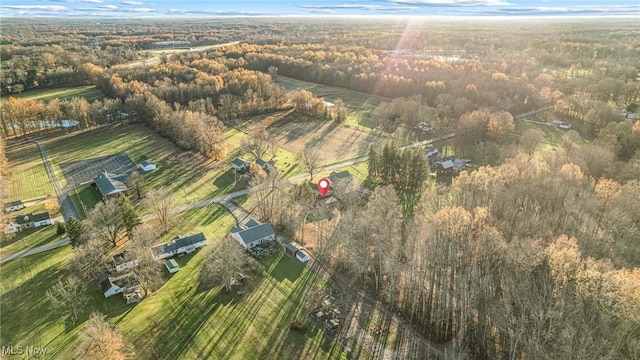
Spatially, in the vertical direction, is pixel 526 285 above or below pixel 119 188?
above

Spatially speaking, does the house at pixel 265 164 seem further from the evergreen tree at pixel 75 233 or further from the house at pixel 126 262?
the evergreen tree at pixel 75 233

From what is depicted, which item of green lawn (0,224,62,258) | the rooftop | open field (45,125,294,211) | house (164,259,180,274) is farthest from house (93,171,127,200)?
house (164,259,180,274)

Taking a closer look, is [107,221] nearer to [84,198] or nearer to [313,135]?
[84,198]

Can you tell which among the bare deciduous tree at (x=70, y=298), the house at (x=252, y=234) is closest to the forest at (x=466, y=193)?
the house at (x=252, y=234)

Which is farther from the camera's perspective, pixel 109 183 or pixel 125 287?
pixel 109 183

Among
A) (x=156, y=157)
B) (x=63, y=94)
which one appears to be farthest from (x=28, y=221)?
(x=63, y=94)

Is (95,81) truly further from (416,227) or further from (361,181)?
(416,227)

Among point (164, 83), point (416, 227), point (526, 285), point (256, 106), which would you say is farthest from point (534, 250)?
point (164, 83)
